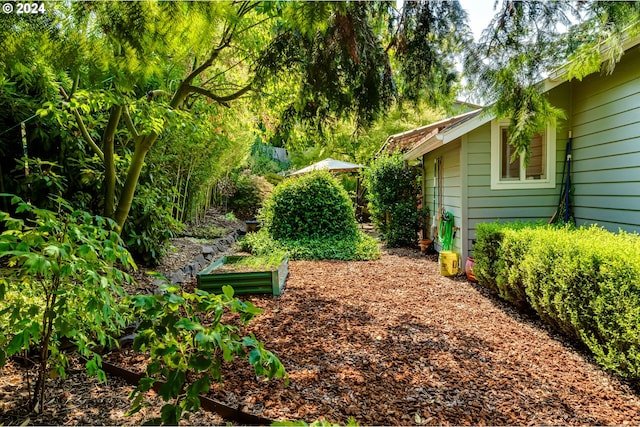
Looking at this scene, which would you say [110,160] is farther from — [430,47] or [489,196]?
[489,196]

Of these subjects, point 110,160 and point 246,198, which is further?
point 246,198

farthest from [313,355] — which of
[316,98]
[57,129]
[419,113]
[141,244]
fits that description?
[57,129]

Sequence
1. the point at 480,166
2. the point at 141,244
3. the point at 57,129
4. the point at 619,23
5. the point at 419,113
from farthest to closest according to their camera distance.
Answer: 1. the point at 480,166
2. the point at 141,244
3. the point at 57,129
4. the point at 419,113
5. the point at 619,23

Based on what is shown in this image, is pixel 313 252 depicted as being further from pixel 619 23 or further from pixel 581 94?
pixel 619 23

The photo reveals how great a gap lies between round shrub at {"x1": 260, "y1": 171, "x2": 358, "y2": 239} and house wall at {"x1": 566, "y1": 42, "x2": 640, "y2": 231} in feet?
15.3

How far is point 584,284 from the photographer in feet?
9.90

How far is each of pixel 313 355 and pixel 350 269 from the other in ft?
11.1

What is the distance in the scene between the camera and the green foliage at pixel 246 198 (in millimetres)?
13633

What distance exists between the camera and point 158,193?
209 inches

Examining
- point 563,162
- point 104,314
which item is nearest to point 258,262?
point 104,314

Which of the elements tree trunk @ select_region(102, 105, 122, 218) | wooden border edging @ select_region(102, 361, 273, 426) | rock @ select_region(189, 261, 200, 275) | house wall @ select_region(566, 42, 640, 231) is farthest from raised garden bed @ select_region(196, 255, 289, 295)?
house wall @ select_region(566, 42, 640, 231)

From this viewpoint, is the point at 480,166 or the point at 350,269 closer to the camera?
the point at 480,166

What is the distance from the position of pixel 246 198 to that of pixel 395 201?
6278 millimetres

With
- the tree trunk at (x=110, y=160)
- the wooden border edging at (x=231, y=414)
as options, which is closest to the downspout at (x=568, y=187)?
the wooden border edging at (x=231, y=414)
